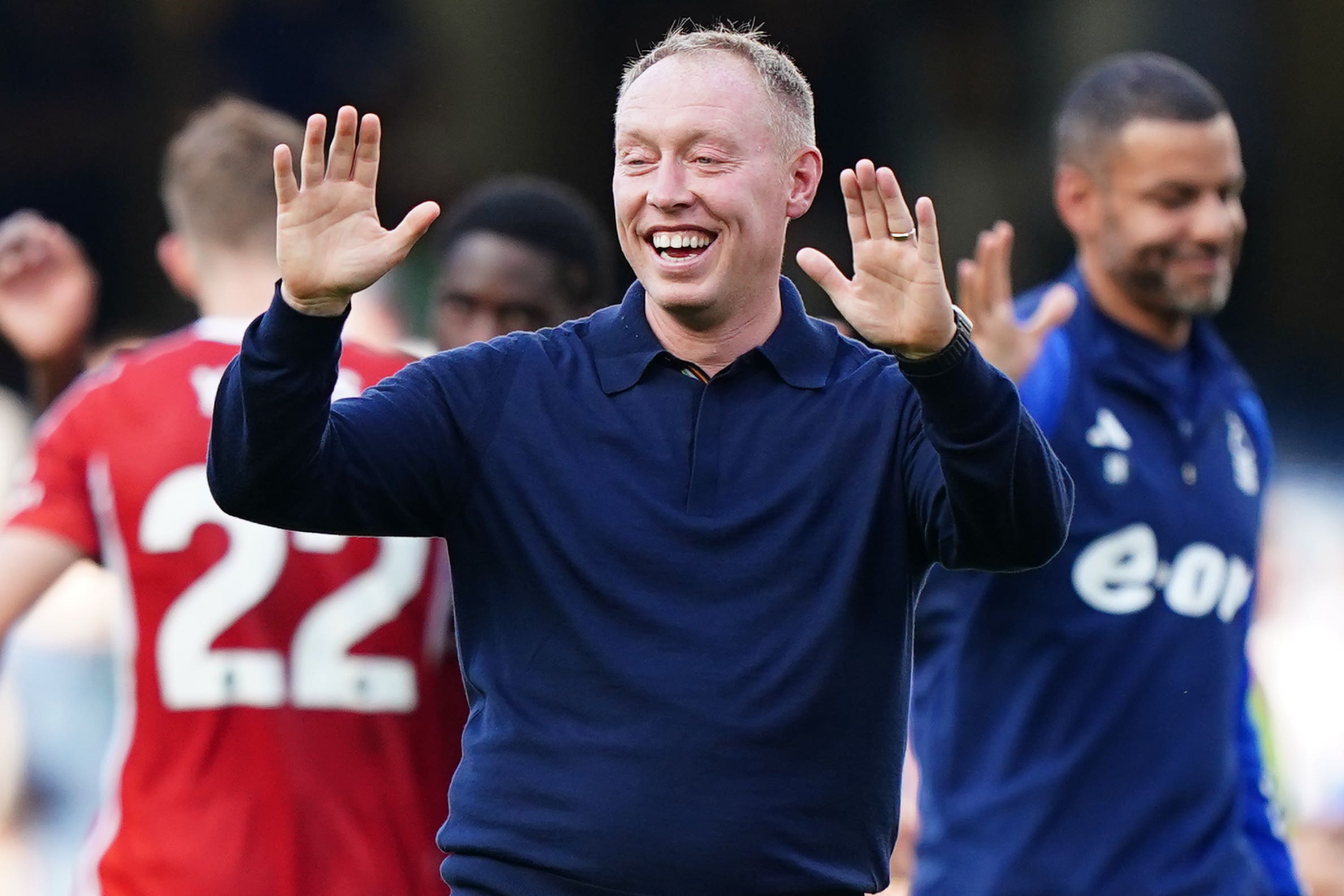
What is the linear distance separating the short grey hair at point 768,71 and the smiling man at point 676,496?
4 centimetres

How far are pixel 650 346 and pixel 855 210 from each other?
369mm

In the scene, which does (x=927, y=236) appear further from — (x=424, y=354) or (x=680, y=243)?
(x=424, y=354)

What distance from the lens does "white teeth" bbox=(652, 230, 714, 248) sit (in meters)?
2.77

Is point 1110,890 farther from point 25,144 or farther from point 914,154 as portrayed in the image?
point 25,144

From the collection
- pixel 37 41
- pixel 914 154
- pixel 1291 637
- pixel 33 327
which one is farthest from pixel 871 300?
pixel 37 41

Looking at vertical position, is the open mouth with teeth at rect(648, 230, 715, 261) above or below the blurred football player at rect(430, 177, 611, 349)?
above

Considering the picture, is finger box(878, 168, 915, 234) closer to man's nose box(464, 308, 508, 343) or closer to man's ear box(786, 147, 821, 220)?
man's ear box(786, 147, 821, 220)

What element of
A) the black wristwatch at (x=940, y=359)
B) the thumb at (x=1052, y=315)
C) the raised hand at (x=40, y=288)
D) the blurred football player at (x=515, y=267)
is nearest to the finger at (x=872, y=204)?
the black wristwatch at (x=940, y=359)

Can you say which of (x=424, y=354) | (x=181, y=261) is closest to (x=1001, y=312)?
(x=181, y=261)

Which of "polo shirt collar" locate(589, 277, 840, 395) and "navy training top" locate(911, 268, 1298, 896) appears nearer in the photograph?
"polo shirt collar" locate(589, 277, 840, 395)

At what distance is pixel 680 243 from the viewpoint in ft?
9.09

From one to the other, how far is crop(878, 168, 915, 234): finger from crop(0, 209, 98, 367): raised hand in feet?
8.32

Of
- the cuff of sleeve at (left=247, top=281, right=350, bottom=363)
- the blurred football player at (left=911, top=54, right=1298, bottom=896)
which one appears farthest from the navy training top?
the cuff of sleeve at (left=247, top=281, right=350, bottom=363)

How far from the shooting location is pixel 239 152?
400 cm
